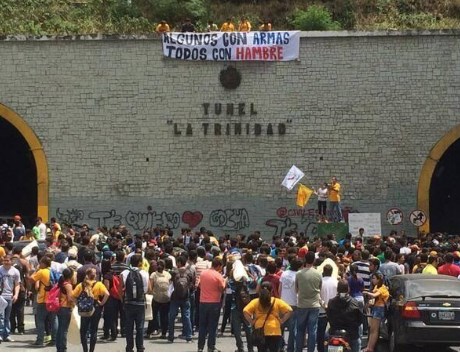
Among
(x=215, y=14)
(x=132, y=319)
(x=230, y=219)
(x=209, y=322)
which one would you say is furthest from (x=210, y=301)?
(x=215, y=14)

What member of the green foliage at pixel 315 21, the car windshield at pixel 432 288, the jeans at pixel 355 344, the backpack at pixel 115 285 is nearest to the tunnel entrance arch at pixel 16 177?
the green foliage at pixel 315 21

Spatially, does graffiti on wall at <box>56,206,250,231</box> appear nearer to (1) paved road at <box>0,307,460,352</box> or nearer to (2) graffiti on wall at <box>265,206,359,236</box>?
(2) graffiti on wall at <box>265,206,359,236</box>

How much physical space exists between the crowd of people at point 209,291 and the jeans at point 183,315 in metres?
0.02

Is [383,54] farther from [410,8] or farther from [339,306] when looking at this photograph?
[339,306]

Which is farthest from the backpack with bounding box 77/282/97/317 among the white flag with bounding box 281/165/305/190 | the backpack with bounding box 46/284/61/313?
the white flag with bounding box 281/165/305/190

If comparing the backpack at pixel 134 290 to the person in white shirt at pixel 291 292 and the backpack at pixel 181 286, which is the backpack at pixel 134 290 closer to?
the backpack at pixel 181 286

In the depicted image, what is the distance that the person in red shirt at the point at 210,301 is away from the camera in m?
17.3

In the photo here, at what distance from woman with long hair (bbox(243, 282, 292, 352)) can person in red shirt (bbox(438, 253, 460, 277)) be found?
540 centimetres

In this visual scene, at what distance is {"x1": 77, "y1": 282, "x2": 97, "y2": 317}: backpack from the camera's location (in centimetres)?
1642

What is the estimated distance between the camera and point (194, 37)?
31969 millimetres

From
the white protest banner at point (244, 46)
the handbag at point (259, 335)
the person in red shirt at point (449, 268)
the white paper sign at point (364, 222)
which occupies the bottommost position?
the handbag at point (259, 335)

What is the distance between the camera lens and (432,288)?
17.2 metres

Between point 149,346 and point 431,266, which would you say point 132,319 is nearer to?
point 149,346

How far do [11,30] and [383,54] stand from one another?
466 inches
